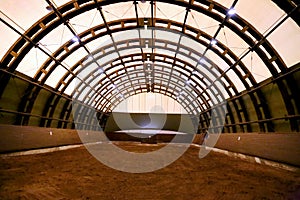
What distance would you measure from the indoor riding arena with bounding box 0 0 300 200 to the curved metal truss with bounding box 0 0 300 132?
0.22 ft

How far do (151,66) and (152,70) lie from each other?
104cm

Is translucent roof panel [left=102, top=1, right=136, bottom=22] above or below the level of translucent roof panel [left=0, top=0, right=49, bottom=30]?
above

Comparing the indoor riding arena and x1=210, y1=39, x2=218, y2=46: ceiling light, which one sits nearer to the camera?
the indoor riding arena

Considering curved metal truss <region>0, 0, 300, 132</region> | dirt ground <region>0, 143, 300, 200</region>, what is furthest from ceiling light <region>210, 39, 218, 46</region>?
dirt ground <region>0, 143, 300, 200</region>

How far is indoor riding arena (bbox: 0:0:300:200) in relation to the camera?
5.43m

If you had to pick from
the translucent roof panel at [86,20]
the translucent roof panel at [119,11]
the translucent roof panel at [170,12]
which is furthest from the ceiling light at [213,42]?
the translucent roof panel at [86,20]

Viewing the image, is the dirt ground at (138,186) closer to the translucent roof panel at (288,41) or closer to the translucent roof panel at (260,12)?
the translucent roof panel at (288,41)

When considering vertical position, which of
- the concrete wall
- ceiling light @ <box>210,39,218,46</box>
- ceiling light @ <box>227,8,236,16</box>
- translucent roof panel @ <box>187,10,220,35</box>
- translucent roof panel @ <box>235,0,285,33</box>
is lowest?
the concrete wall

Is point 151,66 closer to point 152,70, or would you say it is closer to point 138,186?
point 152,70

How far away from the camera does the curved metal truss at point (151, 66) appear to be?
9977 mm

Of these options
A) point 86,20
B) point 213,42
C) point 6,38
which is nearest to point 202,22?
point 213,42

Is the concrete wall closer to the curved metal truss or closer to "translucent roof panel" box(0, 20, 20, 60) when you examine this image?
the curved metal truss

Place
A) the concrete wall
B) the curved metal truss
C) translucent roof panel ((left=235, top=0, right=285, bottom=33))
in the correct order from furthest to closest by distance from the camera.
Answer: the curved metal truss < the concrete wall < translucent roof panel ((left=235, top=0, right=285, bottom=33))

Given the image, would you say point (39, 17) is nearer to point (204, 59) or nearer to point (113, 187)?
point (113, 187)
